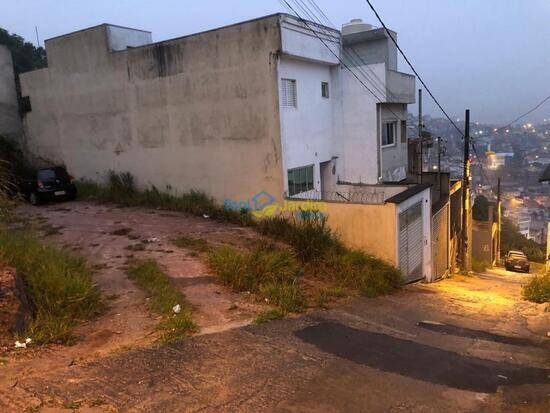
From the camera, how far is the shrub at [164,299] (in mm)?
6352

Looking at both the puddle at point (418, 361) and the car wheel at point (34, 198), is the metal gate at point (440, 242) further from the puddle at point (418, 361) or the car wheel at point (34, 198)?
the car wheel at point (34, 198)

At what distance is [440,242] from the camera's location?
55.9ft

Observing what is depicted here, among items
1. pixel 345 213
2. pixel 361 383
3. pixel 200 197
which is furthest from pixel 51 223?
pixel 361 383

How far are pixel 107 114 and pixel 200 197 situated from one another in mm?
5261

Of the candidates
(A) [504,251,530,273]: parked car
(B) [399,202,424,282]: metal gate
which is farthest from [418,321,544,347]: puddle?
(A) [504,251,530,273]: parked car

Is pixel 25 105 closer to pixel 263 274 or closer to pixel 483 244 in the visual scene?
pixel 263 274

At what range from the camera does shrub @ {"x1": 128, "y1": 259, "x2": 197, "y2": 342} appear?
6.35 meters

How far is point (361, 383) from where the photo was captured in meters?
5.21

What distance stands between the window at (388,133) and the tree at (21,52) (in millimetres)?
19401

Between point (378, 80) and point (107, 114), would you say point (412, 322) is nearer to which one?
point (378, 80)

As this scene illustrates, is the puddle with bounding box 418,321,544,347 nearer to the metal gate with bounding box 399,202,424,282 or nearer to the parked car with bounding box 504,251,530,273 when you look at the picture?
the metal gate with bounding box 399,202,424,282

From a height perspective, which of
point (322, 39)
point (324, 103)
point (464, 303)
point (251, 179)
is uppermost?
point (322, 39)

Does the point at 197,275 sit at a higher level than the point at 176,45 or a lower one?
lower

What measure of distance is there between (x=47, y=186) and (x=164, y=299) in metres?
11.3
